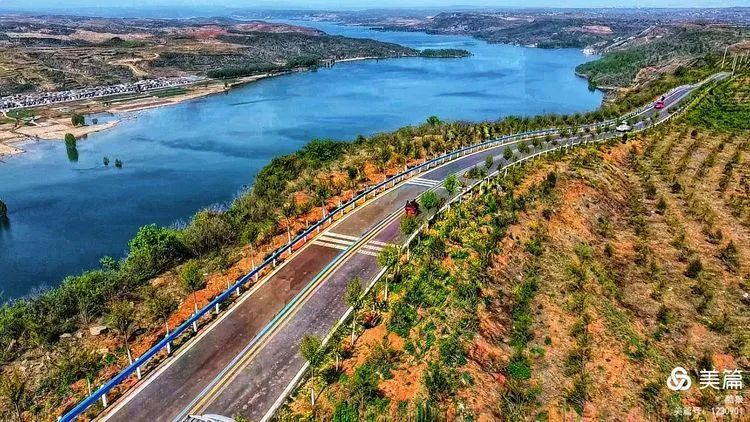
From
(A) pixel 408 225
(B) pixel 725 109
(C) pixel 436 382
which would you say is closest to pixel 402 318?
(C) pixel 436 382

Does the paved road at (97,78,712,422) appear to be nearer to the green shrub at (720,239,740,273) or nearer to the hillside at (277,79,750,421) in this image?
the hillside at (277,79,750,421)

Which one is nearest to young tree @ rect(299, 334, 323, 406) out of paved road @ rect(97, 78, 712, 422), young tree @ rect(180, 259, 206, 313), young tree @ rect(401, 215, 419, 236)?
paved road @ rect(97, 78, 712, 422)

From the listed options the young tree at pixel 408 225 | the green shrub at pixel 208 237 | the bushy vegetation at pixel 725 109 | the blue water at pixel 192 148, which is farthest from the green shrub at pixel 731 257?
the blue water at pixel 192 148

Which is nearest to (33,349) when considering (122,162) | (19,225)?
(19,225)

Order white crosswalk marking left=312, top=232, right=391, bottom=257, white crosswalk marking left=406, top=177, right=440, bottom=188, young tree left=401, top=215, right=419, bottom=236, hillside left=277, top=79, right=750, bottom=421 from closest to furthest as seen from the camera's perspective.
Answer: hillside left=277, top=79, right=750, bottom=421 < young tree left=401, top=215, right=419, bottom=236 < white crosswalk marking left=312, top=232, right=391, bottom=257 < white crosswalk marking left=406, top=177, right=440, bottom=188

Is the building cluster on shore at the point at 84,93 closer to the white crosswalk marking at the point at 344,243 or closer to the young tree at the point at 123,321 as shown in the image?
the white crosswalk marking at the point at 344,243

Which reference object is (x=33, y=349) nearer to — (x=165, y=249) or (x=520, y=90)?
(x=165, y=249)
